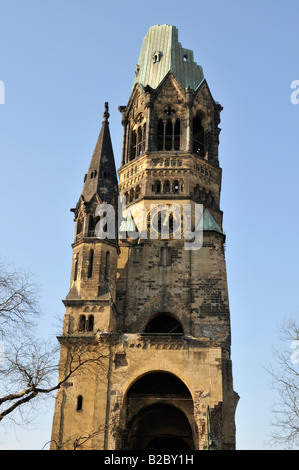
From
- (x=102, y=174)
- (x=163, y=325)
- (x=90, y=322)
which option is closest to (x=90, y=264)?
(x=90, y=322)

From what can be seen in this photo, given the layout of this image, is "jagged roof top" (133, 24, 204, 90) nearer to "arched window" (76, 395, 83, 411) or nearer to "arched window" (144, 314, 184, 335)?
"arched window" (144, 314, 184, 335)

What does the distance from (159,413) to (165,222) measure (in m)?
11.7

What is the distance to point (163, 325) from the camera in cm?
4094

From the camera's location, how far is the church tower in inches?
1351

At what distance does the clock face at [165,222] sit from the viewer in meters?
42.2

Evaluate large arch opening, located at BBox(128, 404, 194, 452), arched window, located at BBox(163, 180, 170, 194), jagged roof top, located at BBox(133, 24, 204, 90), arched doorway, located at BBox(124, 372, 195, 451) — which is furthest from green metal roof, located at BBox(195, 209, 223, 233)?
large arch opening, located at BBox(128, 404, 194, 452)

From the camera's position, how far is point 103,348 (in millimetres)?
35469

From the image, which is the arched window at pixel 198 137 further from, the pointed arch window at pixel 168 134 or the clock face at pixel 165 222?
the clock face at pixel 165 222

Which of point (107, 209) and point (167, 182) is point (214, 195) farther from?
point (107, 209)

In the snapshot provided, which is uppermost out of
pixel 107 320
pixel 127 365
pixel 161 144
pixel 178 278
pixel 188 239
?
pixel 161 144

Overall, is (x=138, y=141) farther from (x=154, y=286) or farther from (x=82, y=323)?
(x=82, y=323)

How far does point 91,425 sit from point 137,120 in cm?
2299
